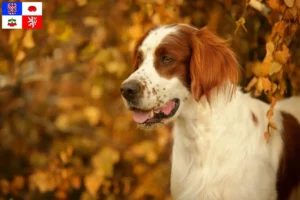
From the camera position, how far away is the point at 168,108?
93.2 inches

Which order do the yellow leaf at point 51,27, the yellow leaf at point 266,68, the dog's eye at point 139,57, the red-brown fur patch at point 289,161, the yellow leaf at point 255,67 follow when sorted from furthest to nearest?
the yellow leaf at point 51,27, the yellow leaf at point 255,67, the red-brown fur patch at point 289,161, the dog's eye at point 139,57, the yellow leaf at point 266,68

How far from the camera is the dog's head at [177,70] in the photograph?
2309 mm

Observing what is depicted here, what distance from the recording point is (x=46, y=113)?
3.48 metres

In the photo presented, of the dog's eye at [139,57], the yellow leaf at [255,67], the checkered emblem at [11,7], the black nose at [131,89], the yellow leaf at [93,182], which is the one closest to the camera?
the black nose at [131,89]

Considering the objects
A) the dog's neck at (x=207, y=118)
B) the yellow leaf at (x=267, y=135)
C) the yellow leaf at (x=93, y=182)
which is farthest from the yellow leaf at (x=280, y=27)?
the yellow leaf at (x=93, y=182)

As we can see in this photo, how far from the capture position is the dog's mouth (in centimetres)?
235

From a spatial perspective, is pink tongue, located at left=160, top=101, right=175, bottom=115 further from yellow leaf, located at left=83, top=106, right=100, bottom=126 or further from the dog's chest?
yellow leaf, located at left=83, top=106, right=100, bottom=126

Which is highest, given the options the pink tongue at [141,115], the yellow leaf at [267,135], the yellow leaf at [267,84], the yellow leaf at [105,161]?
the yellow leaf at [267,84]

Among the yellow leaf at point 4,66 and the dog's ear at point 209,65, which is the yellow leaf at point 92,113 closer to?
the yellow leaf at point 4,66

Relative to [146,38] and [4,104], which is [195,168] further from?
[4,104]

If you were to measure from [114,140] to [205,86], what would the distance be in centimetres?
134

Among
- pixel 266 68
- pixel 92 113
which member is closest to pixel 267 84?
pixel 266 68

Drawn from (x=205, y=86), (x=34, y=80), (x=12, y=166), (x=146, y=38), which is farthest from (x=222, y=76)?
(x=12, y=166)

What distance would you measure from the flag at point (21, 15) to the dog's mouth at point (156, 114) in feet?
3.53
